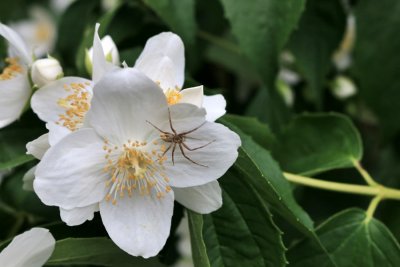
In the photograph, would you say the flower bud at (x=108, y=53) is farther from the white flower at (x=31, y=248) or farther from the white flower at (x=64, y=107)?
the white flower at (x=31, y=248)

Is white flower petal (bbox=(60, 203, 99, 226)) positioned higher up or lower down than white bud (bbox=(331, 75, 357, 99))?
higher up

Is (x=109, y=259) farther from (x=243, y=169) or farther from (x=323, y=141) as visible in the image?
(x=323, y=141)

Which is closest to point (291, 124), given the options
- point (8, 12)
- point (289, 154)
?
point (289, 154)

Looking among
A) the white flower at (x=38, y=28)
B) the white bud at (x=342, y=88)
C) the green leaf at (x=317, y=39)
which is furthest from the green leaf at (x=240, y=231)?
the white flower at (x=38, y=28)

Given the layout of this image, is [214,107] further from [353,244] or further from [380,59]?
[380,59]

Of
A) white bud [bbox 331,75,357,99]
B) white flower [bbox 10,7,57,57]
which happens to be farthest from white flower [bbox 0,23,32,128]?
white flower [bbox 10,7,57,57]

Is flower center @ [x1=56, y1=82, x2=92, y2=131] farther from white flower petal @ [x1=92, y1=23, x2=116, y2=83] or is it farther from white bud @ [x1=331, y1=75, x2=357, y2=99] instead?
white bud @ [x1=331, y1=75, x2=357, y2=99]
